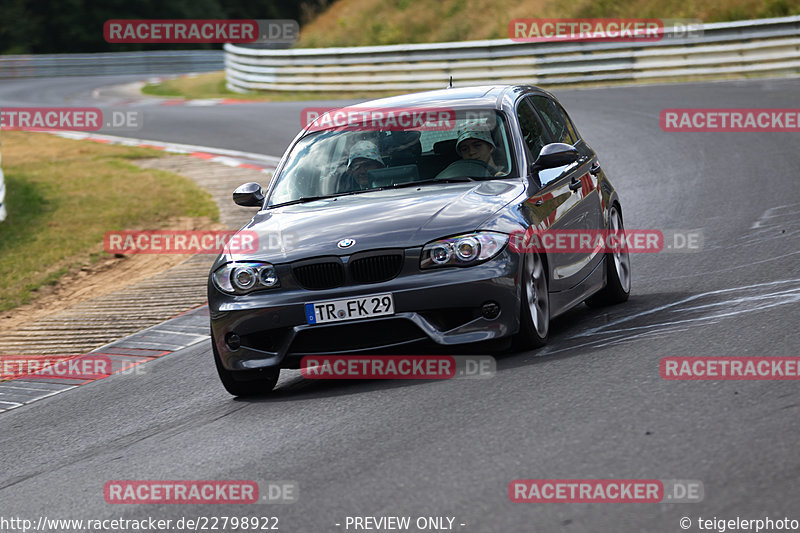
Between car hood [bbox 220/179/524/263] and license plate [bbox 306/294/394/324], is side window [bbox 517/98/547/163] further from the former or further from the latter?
license plate [bbox 306/294/394/324]

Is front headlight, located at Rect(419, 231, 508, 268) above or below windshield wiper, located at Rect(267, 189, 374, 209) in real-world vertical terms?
above

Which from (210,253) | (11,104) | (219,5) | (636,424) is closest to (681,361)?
(636,424)

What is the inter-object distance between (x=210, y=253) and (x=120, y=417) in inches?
229

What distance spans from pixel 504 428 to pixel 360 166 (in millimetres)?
2910

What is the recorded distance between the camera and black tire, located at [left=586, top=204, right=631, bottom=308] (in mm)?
8906

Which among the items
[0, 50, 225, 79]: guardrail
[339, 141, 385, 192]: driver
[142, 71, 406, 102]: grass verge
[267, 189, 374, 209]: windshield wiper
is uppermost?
[339, 141, 385, 192]: driver

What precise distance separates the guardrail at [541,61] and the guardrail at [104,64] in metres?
19.3

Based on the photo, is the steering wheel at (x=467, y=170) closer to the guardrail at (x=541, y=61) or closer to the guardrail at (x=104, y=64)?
the guardrail at (x=541, y=61)

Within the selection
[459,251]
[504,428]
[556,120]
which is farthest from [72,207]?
[504,428]

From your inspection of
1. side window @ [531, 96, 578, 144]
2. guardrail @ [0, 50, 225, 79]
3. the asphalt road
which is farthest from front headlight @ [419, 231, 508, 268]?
guardrail @ [0, 50, 225, 79]

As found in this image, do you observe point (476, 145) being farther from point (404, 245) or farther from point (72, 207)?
point (72, 207)

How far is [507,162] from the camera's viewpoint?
7973mm

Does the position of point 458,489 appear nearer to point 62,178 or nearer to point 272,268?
point 272,268

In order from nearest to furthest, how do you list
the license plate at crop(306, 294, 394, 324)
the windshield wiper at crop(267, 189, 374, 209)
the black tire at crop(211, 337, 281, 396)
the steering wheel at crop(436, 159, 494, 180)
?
1. the license plate at crop(306, 294, 394, 324)
2. the black tire at crop(211, 337, 281, 396)
3. the steering wheel at crop(436, 159, 494, 180)
4. the windshield wiper at crop(267, 189, 374, 209)
